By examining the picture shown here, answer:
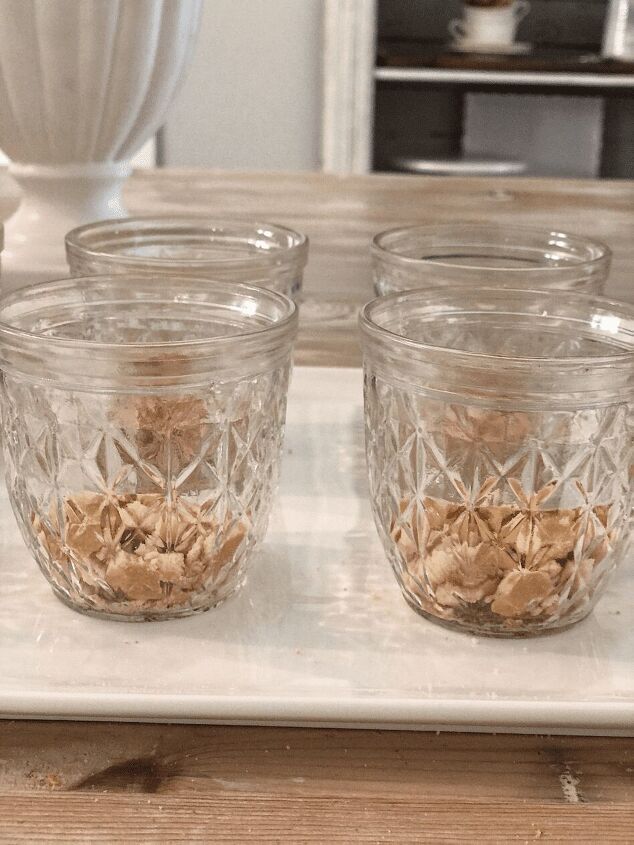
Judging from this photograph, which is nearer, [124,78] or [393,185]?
[124,78]

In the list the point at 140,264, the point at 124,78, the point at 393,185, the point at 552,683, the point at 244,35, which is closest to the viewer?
the point at 552,683

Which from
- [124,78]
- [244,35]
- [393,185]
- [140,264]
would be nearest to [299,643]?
[140,264]

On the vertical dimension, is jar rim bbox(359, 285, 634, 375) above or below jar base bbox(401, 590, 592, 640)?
above

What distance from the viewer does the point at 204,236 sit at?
0.62 metres

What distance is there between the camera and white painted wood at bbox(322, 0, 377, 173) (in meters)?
2.61

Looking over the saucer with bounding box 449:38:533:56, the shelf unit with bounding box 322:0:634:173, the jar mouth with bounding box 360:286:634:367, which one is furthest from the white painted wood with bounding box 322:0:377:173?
the jar mouth with bounding box 360:286:634:367

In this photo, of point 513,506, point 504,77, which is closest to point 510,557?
point 513,506

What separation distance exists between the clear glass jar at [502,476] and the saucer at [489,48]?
2.42 meters

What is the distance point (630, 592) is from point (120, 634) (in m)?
0.20

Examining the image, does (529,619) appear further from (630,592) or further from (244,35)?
(244,35)

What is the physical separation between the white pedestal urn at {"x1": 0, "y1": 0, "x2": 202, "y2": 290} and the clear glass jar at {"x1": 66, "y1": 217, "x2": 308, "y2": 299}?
0.48ft

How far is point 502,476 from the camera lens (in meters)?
0.39

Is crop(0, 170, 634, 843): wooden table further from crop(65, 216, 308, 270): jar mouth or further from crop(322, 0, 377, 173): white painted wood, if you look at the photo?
crop(322, 0, 377, 173): white painted wood

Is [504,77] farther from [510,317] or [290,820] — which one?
[290,820]
